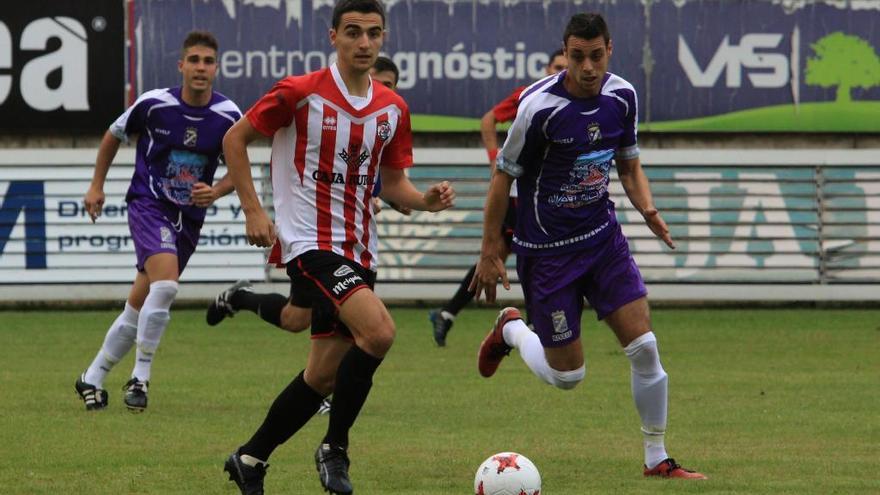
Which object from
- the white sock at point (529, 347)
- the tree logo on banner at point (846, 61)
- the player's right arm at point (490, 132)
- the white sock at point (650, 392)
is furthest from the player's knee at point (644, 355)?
the tree logo on banner at point (846, 61)

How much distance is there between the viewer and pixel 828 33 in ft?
62.6

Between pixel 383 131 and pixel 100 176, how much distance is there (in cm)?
399

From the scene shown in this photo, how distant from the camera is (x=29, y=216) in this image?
735 inches

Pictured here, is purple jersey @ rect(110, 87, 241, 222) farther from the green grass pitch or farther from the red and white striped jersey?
the red and white striped jersey

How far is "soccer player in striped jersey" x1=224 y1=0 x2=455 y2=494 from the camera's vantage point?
22.9 ft

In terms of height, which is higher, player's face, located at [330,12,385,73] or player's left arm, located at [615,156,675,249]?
player's face, located at [330,12,385,73]

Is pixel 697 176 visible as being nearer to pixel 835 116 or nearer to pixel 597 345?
pixel 835 116

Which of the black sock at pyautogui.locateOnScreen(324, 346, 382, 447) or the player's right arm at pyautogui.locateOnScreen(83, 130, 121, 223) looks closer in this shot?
the black sock at pyautogui.locateOnScreen(324, 346, 382, 447)

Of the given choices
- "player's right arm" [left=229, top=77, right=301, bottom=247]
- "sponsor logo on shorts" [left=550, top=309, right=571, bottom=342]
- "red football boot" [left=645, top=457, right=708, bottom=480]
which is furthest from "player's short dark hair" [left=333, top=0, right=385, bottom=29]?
"red football boot" [left=645, top=457, right=708, bottom=480]

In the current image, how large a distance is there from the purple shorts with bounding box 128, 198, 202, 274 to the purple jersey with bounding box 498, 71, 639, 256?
325 centimetres

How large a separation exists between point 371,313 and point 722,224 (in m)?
12.7

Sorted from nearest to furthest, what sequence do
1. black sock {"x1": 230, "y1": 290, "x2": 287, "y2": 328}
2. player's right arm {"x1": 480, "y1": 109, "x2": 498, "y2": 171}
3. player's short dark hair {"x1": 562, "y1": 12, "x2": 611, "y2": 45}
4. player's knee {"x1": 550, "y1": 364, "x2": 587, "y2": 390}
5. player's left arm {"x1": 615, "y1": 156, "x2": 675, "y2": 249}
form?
player's short dark hair {"x1": 562, "y1": 12, "x2": 611, "y2": 45}
player's left arm {"x1": 615, "y1": 156, "x2": 675, "y2": 249}
player's knee {"x1": 550, "y1": 364, "x2": 587, "y2": 390}
black sock {"x1": 230, "y1": 290, "x2": 287, "y2": 328}
player's right arm {"x1": 480, "y1": 109, "x2": 498, "y2": 171}

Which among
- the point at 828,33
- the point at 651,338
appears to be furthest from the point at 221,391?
the point at 828,33

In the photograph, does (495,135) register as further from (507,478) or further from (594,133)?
(507,478)
